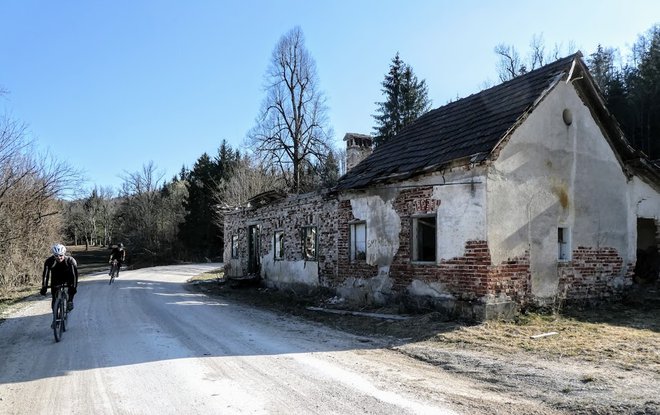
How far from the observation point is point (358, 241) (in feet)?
47.8

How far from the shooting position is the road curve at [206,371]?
5.41 m

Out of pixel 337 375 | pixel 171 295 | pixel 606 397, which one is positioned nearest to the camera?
pixel 606 397

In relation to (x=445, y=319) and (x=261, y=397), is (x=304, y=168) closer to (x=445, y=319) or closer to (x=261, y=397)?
(x=445, y=319)

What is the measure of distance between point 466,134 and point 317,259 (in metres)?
6.77

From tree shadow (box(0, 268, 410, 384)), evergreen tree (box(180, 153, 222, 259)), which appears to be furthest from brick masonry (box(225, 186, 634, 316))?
evergreen tree (box(180, 153, 222, 259))

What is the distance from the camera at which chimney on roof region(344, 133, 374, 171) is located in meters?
22.7

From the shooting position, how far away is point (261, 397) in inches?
222

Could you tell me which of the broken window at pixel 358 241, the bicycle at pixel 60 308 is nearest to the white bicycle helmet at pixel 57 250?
the bicycle at pixel 60 308

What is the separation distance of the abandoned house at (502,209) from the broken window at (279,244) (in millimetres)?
3712

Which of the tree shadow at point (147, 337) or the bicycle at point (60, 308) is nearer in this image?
the tree shadow at point (147, 337)

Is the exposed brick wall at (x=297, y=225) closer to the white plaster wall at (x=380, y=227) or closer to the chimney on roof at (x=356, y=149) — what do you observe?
the white plaster wall at (x=380, y=227)

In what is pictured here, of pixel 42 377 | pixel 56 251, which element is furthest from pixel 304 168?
pixel 42 377

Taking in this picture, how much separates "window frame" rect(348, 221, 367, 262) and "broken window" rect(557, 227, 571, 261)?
5176mm

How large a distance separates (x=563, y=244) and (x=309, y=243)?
27.8ft
